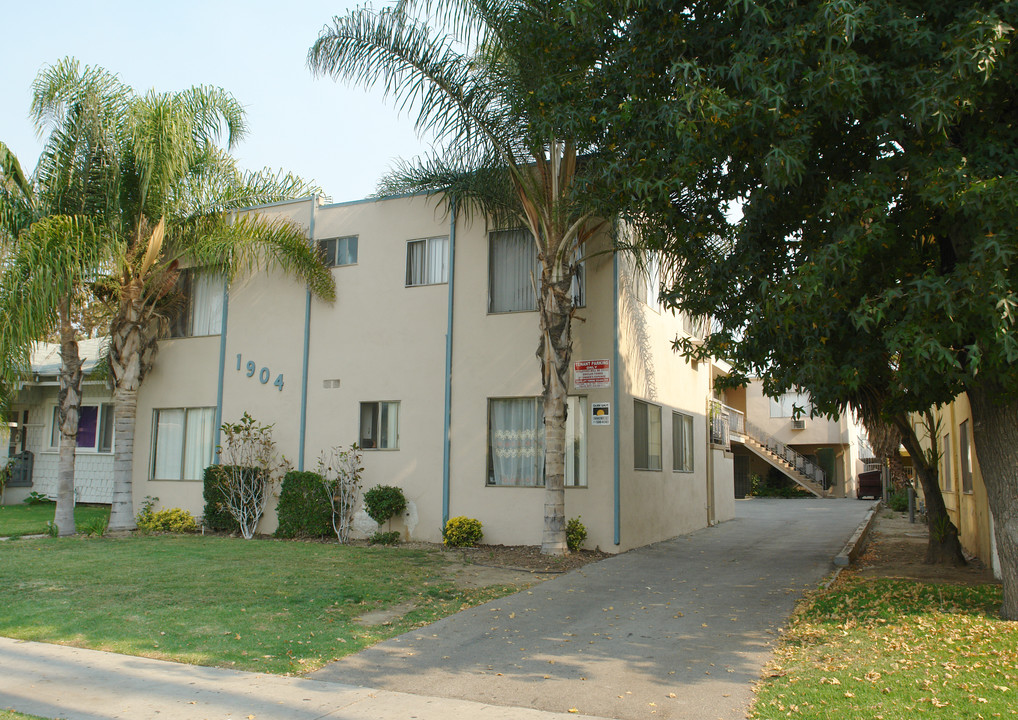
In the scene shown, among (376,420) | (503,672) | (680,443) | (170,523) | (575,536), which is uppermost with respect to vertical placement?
(376,420)

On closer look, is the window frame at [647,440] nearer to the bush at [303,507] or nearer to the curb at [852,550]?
the curb at [852,550]

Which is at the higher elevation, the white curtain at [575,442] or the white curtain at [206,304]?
the white curtain at [206,304]

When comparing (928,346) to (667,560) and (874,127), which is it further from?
(667,560)

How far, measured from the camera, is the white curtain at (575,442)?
13.9m

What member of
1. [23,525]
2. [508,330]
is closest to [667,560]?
[508,330]

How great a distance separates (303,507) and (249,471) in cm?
138

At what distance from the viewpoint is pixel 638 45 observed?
9148 millimetres

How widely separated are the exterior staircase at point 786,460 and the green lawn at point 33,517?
27.2 meters

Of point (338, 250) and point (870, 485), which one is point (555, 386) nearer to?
point (338, 250)

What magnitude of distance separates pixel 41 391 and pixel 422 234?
14420mm

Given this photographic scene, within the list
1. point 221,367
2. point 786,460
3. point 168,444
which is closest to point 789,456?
point 786,460

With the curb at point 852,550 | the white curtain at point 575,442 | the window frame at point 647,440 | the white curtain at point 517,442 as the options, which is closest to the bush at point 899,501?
the curb at point 852,550

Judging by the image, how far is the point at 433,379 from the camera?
15.1m

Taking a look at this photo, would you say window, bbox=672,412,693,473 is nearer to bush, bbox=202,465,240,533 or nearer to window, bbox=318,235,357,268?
window, bbox=318,235,357,268
